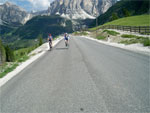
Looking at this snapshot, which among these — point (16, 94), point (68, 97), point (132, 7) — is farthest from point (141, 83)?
point (132, 7)

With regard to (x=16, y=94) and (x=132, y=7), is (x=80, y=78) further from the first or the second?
(x=132, y=7)

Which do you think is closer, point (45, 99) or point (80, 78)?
point (45, 99)

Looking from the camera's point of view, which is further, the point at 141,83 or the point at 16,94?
the point at 141,83

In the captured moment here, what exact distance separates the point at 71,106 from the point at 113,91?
5.21 feet

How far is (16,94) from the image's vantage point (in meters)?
4.70

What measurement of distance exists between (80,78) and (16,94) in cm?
267

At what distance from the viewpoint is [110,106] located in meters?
3.54

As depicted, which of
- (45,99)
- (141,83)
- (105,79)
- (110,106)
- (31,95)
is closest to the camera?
(110,106)

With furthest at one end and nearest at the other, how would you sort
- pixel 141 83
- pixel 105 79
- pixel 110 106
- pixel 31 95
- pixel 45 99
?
pixel 105 79 → pixel 141 83 → pixel 31 95 → pixel 45 99 → pixel 110 106

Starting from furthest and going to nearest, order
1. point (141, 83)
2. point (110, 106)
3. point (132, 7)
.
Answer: point (132, 7)
point (141, 83)
point (110, 106)

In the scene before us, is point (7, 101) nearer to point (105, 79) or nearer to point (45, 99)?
point (45, 99)

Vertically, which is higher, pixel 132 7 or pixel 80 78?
pixel 132 7

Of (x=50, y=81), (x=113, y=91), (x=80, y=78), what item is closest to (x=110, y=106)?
(x=113, y=91)

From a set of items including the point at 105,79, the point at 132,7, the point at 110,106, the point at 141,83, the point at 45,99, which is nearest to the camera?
the point at 110,106
